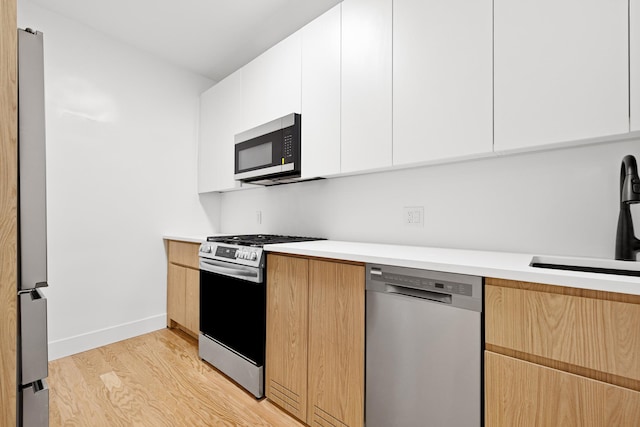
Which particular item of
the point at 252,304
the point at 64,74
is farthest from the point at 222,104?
the point at 252,304

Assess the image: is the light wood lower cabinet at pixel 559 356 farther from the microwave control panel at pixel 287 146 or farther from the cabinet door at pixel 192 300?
the cabinet door at pixel 192 300

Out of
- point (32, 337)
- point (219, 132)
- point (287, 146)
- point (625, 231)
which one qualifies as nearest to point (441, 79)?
point (625, 231)

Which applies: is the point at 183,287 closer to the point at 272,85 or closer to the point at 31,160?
the point at 272,85

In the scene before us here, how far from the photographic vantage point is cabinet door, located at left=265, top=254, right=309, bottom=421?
1.62 m

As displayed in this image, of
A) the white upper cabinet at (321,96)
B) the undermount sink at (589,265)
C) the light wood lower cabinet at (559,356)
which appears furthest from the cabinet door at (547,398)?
the white upper cabinet at (321,96)

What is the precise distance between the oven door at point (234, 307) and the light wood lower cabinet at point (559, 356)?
1216mm

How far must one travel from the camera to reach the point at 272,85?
2359 mm

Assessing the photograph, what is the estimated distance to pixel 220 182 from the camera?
116 inches

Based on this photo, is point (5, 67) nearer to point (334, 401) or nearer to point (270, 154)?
point (270, 154)

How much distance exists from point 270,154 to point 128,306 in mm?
1909

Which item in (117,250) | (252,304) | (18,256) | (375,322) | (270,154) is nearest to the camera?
(18,256)

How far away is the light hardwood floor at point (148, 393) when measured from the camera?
1671mm

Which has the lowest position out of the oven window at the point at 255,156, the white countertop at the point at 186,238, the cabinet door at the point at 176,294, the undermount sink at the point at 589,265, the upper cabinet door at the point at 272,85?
the cabinet door at the point at 176,294

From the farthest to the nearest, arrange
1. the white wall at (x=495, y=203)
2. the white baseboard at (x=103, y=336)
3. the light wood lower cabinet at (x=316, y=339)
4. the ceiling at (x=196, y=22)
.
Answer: the white baseboard at (x=103, y=336)
the ceiling at (x=196, y=22)
the light wood lower cabinet at (x=316, y=339)
the white wall at (x=495, y=203)
